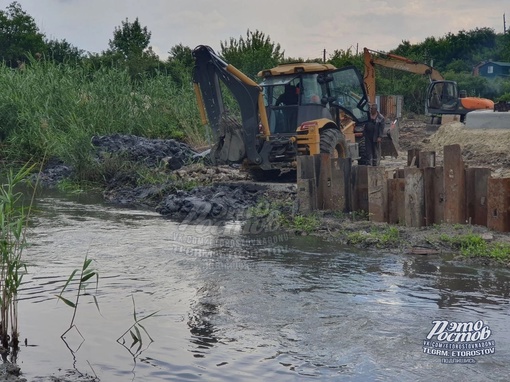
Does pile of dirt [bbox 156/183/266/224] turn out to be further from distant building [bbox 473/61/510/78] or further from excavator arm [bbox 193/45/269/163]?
distant building [bbox 473/61/510/78]

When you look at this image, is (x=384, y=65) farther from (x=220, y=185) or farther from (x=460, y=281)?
(x=460, y=281)

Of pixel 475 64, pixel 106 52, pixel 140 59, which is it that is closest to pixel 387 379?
pixel 140 59

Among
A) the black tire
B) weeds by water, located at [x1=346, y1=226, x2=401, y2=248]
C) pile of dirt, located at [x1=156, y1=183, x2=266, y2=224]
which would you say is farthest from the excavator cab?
weeds by water, located at [x1=346, y1=226, x2=401, y2=248]

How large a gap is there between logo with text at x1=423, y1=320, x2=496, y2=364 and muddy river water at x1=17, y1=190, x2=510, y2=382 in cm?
1

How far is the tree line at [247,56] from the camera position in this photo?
34156 millimetres

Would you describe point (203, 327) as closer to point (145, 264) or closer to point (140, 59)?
point (145, 264)

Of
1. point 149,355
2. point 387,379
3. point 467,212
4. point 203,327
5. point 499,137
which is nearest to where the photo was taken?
point 387,379

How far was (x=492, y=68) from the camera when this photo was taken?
5441 centimetres

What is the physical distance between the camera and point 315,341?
6.86 metres

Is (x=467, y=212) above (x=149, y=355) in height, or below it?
above

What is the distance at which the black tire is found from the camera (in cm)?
1553

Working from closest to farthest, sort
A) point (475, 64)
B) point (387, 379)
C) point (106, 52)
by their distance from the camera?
1. point (387, 379)
2. point (106, 52)
3. point (475, 64)

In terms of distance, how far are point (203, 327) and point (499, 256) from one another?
412cm

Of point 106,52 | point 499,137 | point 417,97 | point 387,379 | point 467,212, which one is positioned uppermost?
point 106,52
